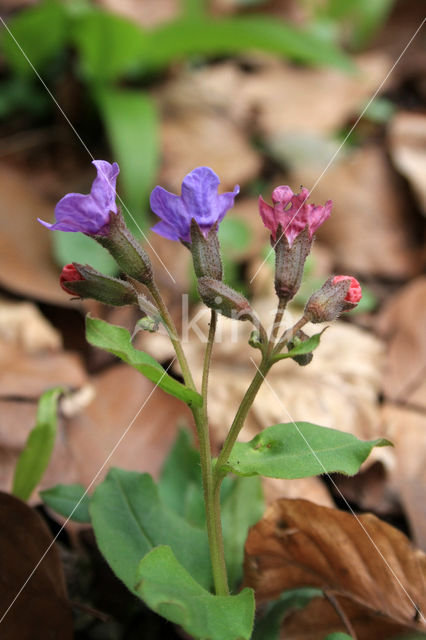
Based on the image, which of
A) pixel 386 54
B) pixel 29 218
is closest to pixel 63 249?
pixel 29 218

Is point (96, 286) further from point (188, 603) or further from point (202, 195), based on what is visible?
point (188, 603)

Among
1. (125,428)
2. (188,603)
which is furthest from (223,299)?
(125,428)

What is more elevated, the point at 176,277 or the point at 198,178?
the point at 198,178

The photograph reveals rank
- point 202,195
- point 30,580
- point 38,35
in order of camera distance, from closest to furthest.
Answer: point 202,195, point 30,580, point 38,35

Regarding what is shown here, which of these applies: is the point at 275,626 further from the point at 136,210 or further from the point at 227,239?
the point at 136,210

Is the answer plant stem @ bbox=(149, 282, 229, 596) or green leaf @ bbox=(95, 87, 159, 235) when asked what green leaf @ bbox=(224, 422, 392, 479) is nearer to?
plant stem @ bbox=(149, 282, 229, 596)

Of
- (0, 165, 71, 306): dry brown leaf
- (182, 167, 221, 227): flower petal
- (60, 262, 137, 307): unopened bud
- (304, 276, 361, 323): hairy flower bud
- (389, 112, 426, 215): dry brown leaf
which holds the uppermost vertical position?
(182, 167, 221, 227): flower petal

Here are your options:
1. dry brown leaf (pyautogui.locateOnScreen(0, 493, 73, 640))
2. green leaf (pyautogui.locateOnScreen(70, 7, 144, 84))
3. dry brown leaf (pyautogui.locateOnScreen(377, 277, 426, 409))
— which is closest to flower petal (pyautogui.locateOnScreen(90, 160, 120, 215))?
dry brown leaf (pyautogui.locateOnScreen(0, 493, 73, 640))
